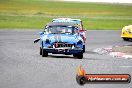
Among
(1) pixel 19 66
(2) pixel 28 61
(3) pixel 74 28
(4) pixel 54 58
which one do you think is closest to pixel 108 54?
(3) pixel 74 28

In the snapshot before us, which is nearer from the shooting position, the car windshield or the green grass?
the car windshield

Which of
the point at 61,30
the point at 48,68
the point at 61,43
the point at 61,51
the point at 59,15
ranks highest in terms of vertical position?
the point at 61,30

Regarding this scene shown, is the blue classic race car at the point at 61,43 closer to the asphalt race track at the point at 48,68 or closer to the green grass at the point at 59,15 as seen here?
the asphalt race track at the point at 48,68

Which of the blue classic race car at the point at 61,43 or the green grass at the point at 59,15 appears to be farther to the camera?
the green grass at the point at 59,15

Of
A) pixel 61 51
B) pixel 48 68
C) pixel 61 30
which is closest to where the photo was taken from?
pixel 48 68

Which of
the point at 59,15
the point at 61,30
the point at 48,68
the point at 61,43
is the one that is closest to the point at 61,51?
the point at 61,43

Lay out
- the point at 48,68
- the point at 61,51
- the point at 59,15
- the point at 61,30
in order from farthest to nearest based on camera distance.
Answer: the point at 59,15 → the point at 61,30 → the point at 61,51 → the point at 48,68

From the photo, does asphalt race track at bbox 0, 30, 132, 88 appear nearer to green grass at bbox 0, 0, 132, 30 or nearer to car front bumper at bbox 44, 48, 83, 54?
car front bumper at bbox 44, 48, 83, 54

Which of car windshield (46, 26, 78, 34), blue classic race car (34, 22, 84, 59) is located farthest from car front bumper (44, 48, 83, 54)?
car windshield (46, 26, 78, 34)

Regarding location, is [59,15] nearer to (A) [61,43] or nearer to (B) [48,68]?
(A) [61,43]

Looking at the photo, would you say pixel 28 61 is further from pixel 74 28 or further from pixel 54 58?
pixel 74 28

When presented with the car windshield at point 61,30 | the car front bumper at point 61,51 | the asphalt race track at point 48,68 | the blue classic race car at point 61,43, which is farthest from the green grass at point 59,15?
the car front bumper at point 61,51

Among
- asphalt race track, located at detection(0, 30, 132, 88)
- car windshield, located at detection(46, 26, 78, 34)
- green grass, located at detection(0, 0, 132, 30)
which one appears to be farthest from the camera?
green grass, located at detection(0, 0, 132, 30)

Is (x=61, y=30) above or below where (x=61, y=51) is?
above
